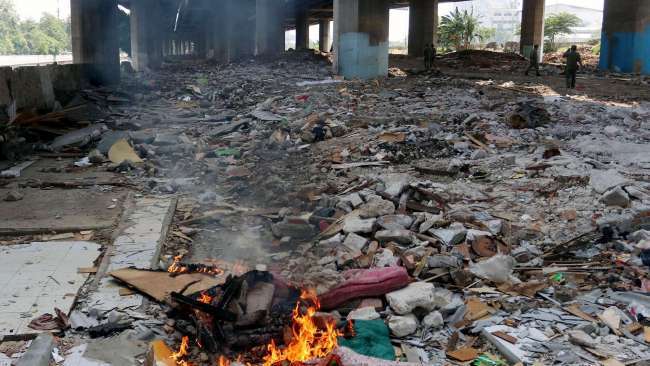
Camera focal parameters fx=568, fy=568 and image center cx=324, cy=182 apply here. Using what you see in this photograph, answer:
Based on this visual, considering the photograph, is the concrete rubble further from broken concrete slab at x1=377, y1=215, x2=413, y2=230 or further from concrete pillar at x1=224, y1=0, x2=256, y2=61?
concrete pillar at x1=224, y1=0, x2=256, y2=61

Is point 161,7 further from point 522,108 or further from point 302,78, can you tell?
point 522,108

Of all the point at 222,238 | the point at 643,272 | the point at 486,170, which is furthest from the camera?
the point at 486,170

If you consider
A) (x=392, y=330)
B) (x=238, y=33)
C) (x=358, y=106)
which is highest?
(x=238, y=33)

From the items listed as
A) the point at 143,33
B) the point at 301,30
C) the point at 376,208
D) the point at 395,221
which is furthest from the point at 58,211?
the point at 301,30

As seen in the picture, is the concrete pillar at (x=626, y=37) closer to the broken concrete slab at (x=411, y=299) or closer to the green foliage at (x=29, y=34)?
the broken concrete slab at (x=411, y=299)

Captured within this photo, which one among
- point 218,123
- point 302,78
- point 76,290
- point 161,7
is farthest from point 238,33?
point 76,290

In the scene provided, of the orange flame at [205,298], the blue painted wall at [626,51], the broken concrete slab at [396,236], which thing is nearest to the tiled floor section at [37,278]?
the orange flame at [205,298]

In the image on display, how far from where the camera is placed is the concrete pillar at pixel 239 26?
36938 mm

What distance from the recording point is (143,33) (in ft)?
110

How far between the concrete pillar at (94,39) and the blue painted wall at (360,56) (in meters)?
8.28

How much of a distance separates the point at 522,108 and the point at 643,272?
6.62 meters

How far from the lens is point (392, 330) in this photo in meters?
3.90

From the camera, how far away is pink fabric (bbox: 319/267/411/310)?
4.25 meters

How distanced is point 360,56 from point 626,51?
11.8 m
